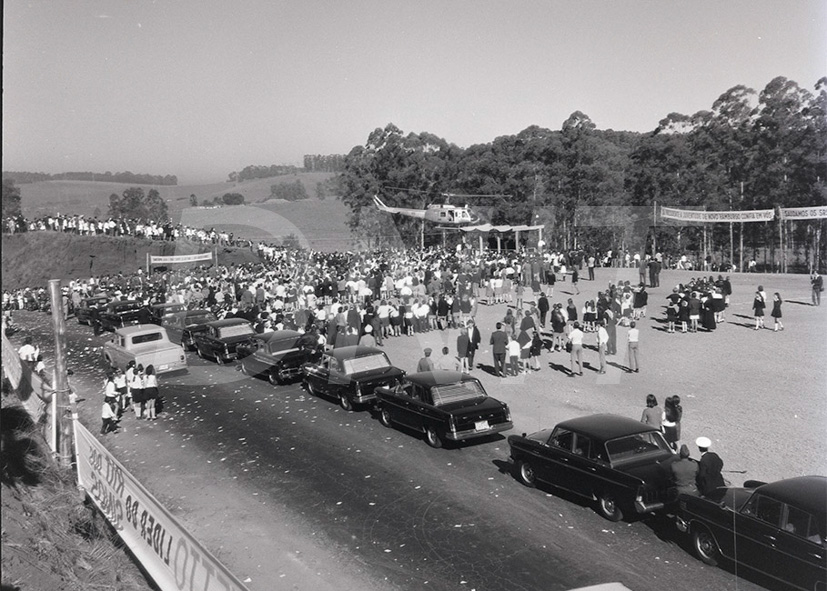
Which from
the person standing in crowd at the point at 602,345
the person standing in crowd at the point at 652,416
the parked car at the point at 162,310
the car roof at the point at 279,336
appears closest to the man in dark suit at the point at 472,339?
the person standing in crowd at the point at 602,345

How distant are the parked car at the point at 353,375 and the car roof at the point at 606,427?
243 inches

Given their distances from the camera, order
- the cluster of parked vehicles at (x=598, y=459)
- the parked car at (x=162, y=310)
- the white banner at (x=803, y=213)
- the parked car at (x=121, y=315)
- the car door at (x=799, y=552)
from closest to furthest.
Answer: the car door at (x=799, y=552) → the cluster of parked vehicles at (x=598, y=459) → the parked car at (x=121, y=315) → the parked car at (x=162, y=310) → the white banner at (x=803, y=213)

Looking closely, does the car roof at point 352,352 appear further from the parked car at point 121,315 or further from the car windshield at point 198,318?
the parked car at point 121,315

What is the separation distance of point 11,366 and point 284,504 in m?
11.8

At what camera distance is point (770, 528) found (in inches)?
310

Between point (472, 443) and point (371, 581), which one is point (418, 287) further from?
point (371, 581)

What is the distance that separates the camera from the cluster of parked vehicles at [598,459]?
25.4 ft

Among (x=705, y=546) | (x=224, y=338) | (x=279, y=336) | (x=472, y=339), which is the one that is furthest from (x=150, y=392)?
(x=705, y=546)

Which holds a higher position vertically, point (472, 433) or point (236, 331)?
point (236, 331)

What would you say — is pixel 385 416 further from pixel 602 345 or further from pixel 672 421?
pixel 602 345

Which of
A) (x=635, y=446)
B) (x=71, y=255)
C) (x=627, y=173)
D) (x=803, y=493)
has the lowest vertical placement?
(x=635, y=446)

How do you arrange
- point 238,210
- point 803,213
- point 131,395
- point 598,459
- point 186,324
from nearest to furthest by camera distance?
point 598,459, point 131,395, point 186,324, point 803,213, point 238,210

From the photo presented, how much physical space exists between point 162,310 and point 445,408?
67.2 ft

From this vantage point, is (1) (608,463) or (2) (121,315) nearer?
(1) (608,463)
